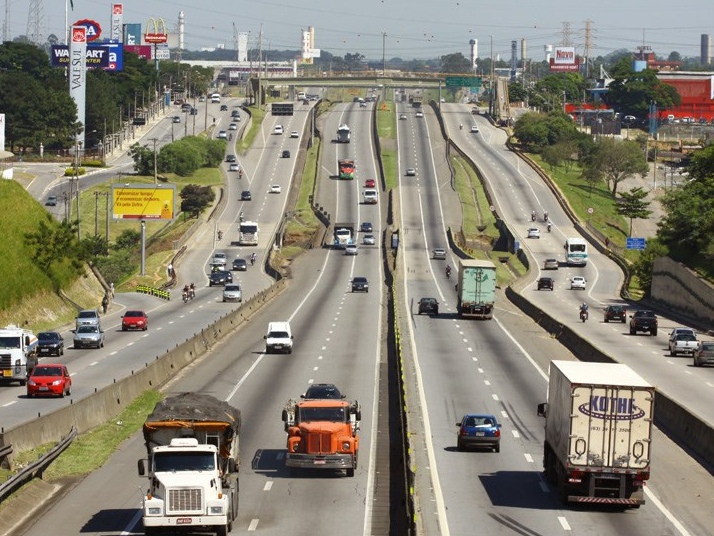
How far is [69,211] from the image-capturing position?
151625 millimetres

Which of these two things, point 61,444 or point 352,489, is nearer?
point 352,489

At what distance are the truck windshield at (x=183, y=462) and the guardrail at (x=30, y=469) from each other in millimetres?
4977

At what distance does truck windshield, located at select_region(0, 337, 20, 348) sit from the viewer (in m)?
55.3

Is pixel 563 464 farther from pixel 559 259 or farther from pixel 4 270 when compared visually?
pixel 559 259

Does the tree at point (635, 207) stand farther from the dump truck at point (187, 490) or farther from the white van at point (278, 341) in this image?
the dump truck at point (187, 490)

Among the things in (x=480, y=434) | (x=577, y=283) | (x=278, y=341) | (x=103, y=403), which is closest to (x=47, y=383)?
(x=103, y=403)

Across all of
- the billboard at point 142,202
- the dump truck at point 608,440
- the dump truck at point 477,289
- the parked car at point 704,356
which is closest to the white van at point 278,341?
the parked car at point 704,356

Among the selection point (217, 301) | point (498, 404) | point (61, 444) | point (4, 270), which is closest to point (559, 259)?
point (217, 301)

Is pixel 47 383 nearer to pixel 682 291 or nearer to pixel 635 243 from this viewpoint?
pixel 682 291

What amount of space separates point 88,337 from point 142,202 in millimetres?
56076

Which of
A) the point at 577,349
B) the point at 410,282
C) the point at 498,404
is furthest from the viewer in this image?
the point at 410,282

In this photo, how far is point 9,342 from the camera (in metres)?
55.4

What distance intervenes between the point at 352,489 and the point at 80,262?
71.3m

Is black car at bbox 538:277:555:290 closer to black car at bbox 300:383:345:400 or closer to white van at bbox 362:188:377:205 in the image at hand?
white van at bbox 362:188:377:205
